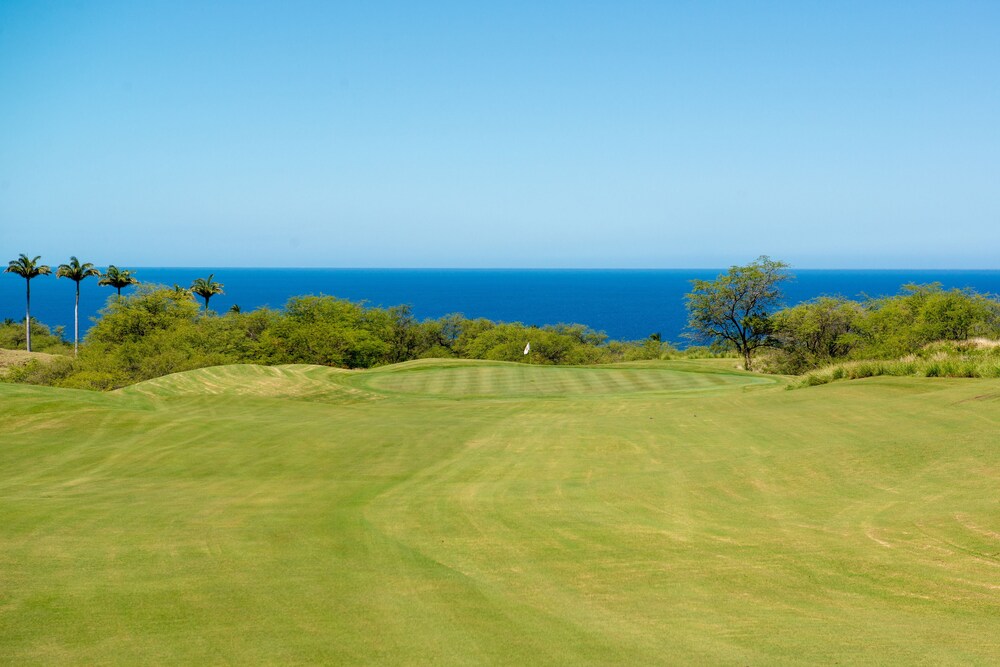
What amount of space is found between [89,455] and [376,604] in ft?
38.3

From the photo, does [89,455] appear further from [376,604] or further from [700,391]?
[700,391]

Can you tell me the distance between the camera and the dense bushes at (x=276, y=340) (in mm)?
62438

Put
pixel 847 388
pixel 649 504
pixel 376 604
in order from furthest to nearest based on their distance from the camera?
pixel 847 388 → pixel 649 504 → pixel 376 604

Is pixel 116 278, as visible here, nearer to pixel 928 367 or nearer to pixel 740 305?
pixel 740 305

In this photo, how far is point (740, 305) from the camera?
199ft

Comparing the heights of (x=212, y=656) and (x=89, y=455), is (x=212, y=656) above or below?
above

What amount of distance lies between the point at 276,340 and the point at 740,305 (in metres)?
42.1

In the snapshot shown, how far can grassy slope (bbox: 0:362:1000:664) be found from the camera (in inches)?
243

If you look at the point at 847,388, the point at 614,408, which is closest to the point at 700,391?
the point at 614,408

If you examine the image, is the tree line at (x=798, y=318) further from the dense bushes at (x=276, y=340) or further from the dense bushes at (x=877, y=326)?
the dense bushes at (x=276, y=340)

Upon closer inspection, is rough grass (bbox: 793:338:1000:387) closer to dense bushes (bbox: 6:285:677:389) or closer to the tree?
the tree

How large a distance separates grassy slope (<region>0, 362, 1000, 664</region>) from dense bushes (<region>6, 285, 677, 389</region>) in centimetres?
4506

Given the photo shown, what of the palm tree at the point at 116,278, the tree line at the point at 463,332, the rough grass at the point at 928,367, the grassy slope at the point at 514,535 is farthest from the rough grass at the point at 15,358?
the rough grass at the point at 928,367

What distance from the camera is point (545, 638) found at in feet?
20.4
